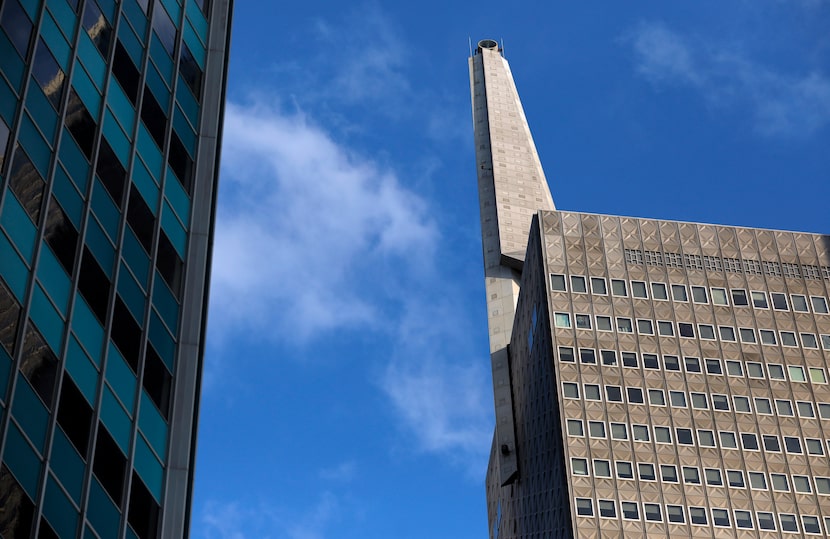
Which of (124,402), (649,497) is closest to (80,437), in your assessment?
(124,402)

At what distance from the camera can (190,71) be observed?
144 ft

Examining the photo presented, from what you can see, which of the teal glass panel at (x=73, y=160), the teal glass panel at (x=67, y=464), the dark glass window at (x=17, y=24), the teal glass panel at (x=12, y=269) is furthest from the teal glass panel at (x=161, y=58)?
the teal glass panel at (x=67, y=464)

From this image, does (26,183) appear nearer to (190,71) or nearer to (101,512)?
(101,512)

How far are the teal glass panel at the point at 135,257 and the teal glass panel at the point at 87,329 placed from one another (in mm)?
3168

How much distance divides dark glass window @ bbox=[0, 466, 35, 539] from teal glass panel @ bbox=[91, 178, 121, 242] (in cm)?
974

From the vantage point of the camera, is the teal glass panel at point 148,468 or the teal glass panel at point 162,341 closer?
the teal glass panel at point 148,468

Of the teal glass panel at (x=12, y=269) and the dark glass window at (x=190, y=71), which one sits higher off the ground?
the dark glass window at (x=190, y=71)

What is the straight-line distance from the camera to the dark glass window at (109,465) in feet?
103

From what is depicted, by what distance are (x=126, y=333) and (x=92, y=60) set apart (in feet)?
29.3

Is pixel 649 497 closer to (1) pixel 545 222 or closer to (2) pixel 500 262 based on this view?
(1) pixel 545 222

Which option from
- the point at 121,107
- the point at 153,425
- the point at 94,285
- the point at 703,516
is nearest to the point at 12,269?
the point at 94,285

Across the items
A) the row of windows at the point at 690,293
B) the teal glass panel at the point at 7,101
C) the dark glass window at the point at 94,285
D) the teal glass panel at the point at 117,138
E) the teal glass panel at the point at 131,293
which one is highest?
the row of windows at the point at 690,293

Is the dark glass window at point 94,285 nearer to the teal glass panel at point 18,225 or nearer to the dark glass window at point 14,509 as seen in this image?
the teal glass panel at point 18,225

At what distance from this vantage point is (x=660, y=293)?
98938 millimetres
